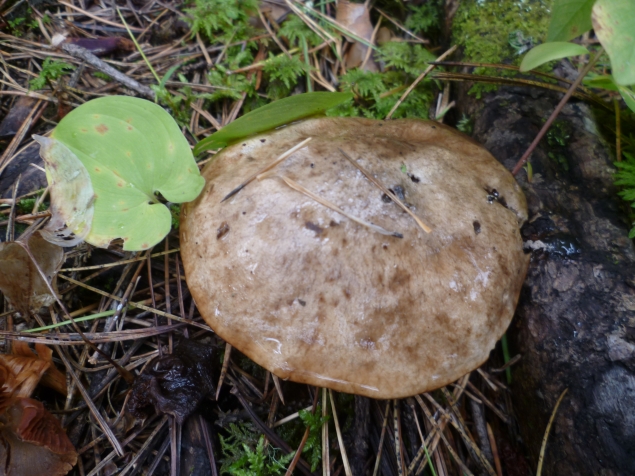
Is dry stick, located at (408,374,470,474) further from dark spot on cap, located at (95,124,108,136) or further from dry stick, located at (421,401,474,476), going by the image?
dark spot on cap, located at (95,124,108,136)

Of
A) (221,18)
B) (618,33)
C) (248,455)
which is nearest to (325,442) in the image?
(248,455)

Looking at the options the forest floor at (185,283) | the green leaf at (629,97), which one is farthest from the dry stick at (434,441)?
the green leaf at (629,97)

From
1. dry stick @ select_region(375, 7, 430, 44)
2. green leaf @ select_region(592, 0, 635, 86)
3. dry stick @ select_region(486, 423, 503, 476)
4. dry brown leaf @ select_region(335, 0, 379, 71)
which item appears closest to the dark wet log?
dry stick @ select_region(486, 423, 503, 476)

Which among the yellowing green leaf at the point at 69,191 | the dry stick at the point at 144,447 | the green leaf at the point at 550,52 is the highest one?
the green leaf at the point at 550,52

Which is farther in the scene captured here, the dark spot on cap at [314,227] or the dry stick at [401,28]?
the dry stick at [401,28]

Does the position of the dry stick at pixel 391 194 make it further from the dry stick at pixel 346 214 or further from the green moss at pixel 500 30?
the green moss at pixel 500 30

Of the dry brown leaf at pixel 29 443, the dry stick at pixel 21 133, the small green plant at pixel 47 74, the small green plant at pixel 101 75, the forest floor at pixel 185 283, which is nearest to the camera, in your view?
the dry brown leaf at pixel 29 443

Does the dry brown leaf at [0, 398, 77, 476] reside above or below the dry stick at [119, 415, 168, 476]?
above
